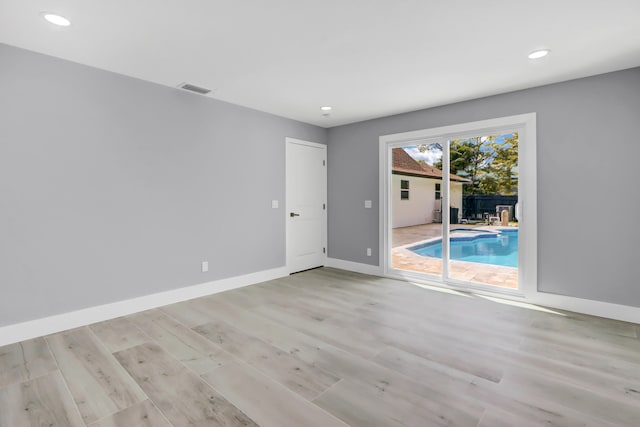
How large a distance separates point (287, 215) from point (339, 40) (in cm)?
296

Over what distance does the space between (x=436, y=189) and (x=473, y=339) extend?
248 centimetres

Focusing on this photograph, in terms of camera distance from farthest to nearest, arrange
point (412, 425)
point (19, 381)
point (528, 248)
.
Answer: point (528, 248) < point (19, 381) < point (412, 425)

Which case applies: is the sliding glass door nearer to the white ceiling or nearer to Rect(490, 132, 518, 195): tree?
Rect(490, 132, 518, 195): tree

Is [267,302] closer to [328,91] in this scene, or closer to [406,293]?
[406,293]

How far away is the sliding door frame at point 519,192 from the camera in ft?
12.1

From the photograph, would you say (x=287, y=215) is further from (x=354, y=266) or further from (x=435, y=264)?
(x=435, y=264)

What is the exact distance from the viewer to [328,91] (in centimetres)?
384

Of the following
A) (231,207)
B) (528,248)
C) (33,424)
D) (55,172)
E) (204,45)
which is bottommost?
(33,424)

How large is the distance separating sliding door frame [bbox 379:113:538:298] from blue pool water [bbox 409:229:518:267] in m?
0.13

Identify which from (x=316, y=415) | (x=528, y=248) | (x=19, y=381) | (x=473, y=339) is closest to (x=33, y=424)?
(x=19, y=381)

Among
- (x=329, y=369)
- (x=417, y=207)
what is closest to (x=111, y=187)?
(x=329, y=369)

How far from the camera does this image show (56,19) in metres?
2.33

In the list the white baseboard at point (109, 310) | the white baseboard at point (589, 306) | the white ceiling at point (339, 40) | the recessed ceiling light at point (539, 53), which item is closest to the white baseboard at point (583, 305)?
the white baseboard at point (589, 306)

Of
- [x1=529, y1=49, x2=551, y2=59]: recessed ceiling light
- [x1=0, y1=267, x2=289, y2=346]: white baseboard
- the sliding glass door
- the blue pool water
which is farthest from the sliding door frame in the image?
[x1=0, y1=267, x2=289, y2=346]: white baseboard
